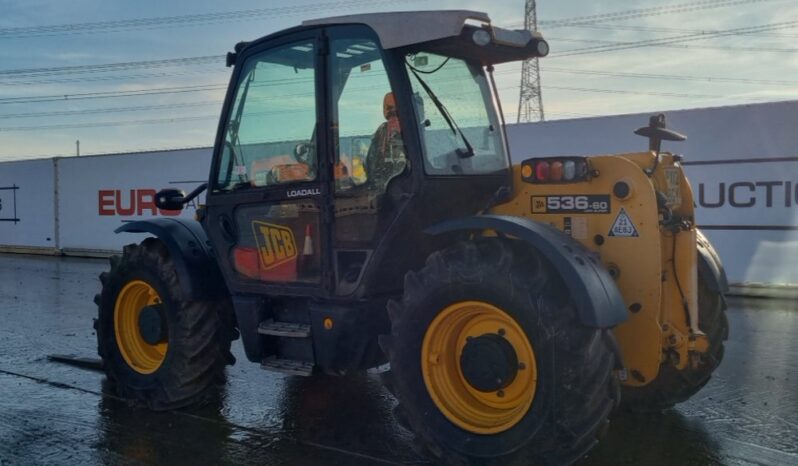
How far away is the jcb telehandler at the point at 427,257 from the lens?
13.4ft

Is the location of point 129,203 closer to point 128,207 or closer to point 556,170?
point 128,207

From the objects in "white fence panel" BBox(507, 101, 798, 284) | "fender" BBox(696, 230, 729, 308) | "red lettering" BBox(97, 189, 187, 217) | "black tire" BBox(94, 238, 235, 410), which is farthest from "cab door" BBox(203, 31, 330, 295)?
"red lettering" BBox(97, 189, 187, 217)

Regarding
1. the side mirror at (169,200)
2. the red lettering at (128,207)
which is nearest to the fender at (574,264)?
the side mirror at (169,200)

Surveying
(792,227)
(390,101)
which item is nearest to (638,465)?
(390,101)

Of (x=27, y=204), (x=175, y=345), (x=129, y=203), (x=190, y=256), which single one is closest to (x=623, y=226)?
(x=190, y=256)

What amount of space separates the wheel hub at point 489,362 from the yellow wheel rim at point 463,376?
35 mm

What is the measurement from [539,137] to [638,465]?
30.4 ft

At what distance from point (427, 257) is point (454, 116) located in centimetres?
90

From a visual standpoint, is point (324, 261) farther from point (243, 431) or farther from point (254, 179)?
point (243, 431)

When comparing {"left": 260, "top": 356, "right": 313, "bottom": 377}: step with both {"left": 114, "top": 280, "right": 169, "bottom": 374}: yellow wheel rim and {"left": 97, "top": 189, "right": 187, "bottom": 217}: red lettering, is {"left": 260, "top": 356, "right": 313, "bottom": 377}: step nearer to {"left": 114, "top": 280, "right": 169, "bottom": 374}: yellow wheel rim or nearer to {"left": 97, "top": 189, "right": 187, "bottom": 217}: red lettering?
{"left": 114, "top": 280, "right": 169, "bottom": 374}: yellow wheel rim

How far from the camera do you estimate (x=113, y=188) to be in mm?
19844

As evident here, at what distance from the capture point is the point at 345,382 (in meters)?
6.36

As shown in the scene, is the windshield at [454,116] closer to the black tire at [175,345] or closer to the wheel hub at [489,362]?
the wheel hub at [489,362]

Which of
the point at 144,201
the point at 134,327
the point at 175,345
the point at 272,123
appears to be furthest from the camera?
the point at 144,201
